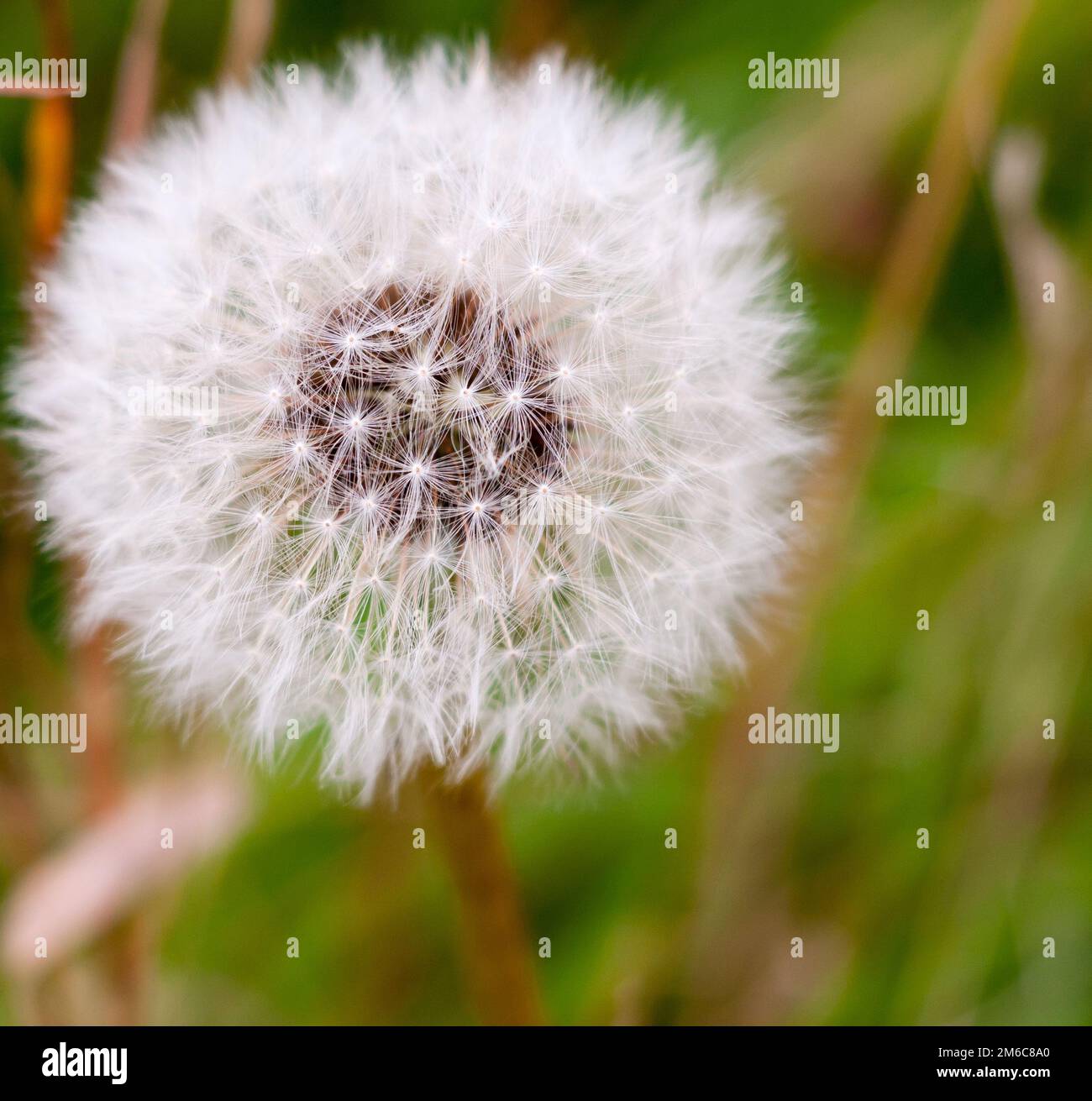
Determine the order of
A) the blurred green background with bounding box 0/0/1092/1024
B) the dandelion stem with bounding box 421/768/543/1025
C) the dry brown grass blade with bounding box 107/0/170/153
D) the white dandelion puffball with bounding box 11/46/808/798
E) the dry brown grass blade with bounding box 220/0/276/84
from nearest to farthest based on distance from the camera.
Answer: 1. the white dandelion puffball with bounding box 11/46/808/798
2. the dandelion stem with bounding box 421/768/543/1025
3. the dry brown grass blade with bounding box 107/0/170/153
4. the dry brown grass blade with bounding box 220/0/276/84
5. the blurred green background with bounding box 0/0/1092/1024

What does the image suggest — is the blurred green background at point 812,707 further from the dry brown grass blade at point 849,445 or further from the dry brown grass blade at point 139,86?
the dry brown grass blade at point 139,86

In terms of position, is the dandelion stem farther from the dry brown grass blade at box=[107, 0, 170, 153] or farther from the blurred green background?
the dry brown grass blade at box=[107, 0, 170, 153]

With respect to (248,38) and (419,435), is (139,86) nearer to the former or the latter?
(248,38)

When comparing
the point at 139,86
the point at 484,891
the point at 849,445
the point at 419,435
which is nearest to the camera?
the point at 419,435

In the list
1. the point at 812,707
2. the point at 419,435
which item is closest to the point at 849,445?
the point at 812,707

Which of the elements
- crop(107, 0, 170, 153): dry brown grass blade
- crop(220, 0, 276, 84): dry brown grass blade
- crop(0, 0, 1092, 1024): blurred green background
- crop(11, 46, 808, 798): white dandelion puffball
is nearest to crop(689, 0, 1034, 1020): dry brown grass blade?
crop(0, 0, 1092, 1024): blurred green background

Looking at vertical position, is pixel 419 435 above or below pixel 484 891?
above

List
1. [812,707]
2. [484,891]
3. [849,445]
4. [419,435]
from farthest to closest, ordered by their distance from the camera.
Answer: [812,707], [849,445], [484,891], [419,435]
